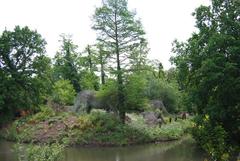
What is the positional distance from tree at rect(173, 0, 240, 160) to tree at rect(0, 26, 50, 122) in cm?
1506

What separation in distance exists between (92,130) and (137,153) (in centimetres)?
646

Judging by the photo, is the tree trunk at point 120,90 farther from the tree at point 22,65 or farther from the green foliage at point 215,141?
the green foliage at point 215,141

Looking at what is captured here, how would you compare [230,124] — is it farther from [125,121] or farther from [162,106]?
[162,106]

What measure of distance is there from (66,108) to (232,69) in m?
21.9

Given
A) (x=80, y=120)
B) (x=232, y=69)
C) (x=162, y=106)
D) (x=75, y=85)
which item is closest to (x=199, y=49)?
(x=232, y=69)

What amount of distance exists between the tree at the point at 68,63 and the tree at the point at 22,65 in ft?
50.7

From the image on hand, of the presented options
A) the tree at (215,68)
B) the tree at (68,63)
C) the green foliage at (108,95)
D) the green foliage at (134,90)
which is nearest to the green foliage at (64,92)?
the tree at (68,63)

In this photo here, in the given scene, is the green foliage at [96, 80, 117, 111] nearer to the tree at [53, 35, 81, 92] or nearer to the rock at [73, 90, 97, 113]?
the rock at [73, 90, 97, 113]

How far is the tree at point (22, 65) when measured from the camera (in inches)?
1325

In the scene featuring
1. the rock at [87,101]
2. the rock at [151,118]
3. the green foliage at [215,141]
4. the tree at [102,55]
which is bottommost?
the green foliage at [215,141]

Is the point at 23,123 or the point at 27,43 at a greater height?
the point at 27,43

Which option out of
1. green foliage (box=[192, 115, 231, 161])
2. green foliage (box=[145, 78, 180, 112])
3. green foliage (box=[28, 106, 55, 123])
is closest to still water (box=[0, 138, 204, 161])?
green foliage (box=[192, 115, 231, 161])

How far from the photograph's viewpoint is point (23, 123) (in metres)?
36.4

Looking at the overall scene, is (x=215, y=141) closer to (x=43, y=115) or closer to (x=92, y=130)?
(x=92, y=130)
